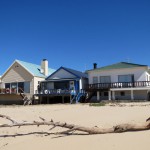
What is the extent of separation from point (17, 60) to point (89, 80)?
11.8 meters

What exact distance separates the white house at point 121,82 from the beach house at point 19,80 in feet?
27.9

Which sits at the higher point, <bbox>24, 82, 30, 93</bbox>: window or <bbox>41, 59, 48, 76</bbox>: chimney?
→ <bbox>41, 59, 48, 76</bbox>: chimney

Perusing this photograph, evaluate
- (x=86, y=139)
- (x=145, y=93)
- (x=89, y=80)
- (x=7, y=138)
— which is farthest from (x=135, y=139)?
(x=89, y=80)

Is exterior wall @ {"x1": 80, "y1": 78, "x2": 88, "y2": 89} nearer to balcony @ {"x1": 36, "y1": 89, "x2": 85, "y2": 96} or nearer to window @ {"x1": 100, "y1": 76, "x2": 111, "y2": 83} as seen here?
balcony @ {"x1": 36, "y1": 89, "x2": 85, "y2": 96}

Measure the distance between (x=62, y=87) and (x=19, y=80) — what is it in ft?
22.7

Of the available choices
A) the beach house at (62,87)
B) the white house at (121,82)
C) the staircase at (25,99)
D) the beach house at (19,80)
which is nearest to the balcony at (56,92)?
the beach house at (62,87)

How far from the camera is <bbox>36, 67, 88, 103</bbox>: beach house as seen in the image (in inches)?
1340

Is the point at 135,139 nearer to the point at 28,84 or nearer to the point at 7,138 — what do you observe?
the point at 7,138

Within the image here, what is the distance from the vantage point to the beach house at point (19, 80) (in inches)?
1474

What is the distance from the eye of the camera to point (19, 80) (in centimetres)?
3884

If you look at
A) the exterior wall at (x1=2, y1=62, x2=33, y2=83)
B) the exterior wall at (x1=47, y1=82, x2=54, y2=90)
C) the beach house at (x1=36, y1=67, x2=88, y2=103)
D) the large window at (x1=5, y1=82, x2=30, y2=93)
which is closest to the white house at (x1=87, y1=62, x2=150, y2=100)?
the beach house at (x1=36, y1=67, x2=88, y2=103)

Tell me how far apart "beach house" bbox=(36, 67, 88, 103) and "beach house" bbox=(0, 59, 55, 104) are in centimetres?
146

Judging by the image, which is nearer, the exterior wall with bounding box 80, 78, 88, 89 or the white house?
the white house

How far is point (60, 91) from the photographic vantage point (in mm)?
34219
